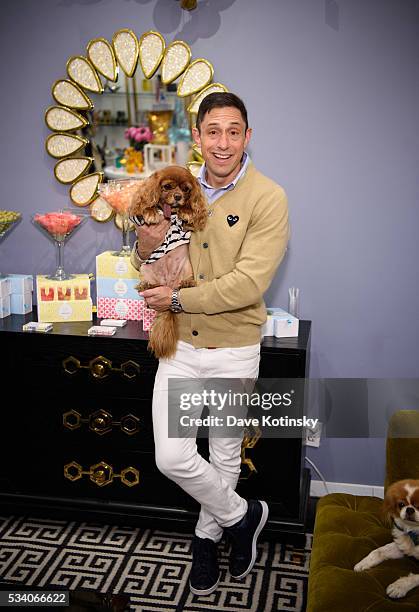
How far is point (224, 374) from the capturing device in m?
2.45

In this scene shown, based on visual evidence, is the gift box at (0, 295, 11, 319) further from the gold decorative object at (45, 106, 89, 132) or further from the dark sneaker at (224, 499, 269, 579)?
the dark sneaker at (224, 499, 269, 579)

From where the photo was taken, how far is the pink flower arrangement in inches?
120

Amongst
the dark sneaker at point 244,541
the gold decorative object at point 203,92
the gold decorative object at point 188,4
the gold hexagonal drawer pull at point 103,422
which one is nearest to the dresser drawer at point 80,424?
the gold hexagonal drawer pull at point 103,422

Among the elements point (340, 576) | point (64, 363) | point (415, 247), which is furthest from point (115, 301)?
point (340, 576)

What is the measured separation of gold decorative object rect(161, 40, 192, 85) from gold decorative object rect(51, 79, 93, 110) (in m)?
0.36

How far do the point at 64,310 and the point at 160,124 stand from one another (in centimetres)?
88

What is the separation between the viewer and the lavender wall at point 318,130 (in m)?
2.87

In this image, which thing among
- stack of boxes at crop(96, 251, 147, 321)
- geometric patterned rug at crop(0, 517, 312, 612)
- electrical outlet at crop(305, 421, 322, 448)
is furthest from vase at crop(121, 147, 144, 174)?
geometric patterned rug at crop(0, 517, 312, 612)

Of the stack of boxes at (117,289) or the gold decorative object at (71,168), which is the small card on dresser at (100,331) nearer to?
the stack of boxes at (117,289)

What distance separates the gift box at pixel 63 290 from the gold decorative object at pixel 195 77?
882 millimetres

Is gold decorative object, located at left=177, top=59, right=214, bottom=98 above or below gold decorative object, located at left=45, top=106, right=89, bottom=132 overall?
above

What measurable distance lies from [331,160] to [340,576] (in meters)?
1.67

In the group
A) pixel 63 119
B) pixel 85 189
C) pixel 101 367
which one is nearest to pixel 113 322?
pixel 101 367

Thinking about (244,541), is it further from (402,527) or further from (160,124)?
(160,124)
